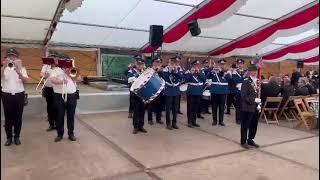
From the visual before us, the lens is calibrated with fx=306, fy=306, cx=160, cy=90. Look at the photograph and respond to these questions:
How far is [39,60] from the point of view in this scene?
35.7 ft

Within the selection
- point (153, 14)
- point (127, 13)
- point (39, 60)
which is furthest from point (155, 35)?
point (39, 60)

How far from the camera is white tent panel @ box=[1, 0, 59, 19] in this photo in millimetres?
6762

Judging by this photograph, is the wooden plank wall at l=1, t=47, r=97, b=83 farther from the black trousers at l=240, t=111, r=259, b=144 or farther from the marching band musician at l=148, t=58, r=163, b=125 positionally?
the black trousers at l=240, t=111, r=259, b=144

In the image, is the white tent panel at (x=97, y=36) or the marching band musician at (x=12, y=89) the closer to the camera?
the marching band musician at (x=12, y=89)

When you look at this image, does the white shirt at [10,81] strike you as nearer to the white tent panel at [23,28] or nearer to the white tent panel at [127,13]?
the white tent panel at [127,13]

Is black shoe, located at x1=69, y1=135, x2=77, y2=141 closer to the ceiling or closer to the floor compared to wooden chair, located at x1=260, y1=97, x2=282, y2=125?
closer to the floor

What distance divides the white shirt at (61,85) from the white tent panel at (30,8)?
2866 millimetres

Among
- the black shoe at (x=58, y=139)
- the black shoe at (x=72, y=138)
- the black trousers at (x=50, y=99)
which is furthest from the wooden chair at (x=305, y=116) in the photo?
the black trousers at (x=50, y=99)

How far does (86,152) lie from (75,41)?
20.8 ft

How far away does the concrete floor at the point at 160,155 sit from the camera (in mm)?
3332

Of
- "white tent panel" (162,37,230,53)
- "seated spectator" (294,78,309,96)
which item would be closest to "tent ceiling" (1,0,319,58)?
"white tent panel" (162,37,230,53)

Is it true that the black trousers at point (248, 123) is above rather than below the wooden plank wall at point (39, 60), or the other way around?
below

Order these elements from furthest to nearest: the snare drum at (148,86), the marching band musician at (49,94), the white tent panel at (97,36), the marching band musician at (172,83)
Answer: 1. the white tent panel at (97,36)
2. the marching band musician at (172,83)
3. the marching band musician at (49,94)
4. the snare drum at (148,86)

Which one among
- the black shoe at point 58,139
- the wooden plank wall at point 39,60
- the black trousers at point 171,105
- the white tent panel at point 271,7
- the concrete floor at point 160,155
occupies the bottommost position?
the concrete floor at point 160,155
